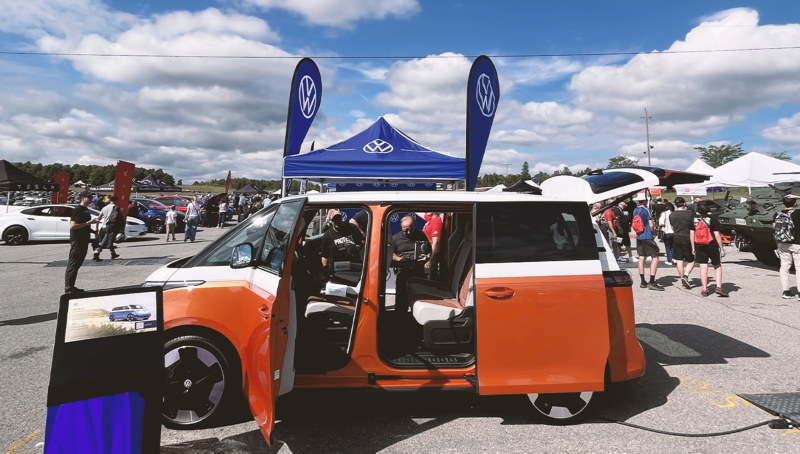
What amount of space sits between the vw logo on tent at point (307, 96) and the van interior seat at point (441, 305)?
671cm

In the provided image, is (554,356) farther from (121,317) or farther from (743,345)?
(743,345)

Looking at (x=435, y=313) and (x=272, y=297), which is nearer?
(x=272, y=297)

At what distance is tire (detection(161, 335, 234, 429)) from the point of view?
10.7ft

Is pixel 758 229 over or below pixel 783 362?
over

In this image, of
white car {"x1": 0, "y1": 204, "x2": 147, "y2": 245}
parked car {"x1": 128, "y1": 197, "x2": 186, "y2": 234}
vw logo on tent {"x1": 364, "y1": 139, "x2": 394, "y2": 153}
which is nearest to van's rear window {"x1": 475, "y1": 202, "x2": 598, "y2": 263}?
vw logo on tent {"x1": 364, "y1": 139, "x2": 394, "y2": 153}

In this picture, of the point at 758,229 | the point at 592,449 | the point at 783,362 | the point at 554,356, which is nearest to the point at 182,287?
the point at 554,356

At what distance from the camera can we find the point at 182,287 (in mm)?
3307

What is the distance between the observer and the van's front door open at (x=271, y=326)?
2750 mm

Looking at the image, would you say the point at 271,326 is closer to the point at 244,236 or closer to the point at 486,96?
the point at 244,236

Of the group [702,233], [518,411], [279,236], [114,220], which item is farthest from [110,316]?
[114,220]

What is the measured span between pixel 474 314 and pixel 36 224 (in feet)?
62.9

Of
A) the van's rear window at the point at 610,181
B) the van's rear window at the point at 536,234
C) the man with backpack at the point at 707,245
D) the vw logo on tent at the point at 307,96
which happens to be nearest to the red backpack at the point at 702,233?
the man with backpack at the point at 707,245

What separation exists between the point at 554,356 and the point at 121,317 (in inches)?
109

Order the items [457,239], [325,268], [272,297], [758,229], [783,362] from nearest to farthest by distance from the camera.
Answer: [272,297] → [783,362] → [457,239] → [325,268] → [758,229]
